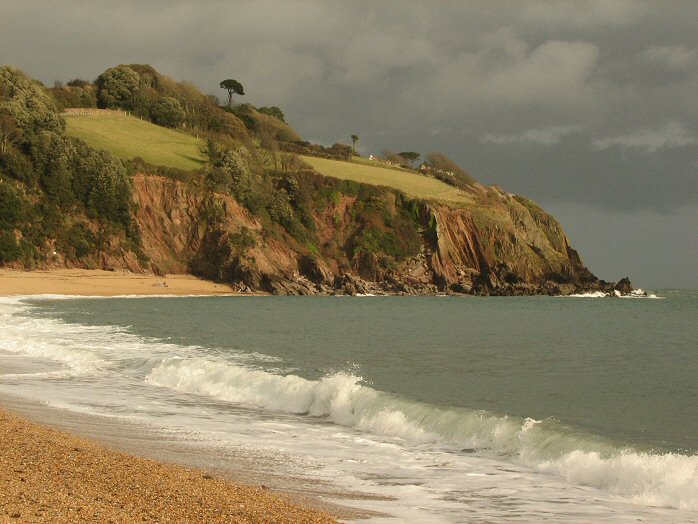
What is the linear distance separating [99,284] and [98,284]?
105 millimetres

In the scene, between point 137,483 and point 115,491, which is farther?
point 137,483

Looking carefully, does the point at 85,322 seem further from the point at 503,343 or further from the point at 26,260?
the point at 26,260

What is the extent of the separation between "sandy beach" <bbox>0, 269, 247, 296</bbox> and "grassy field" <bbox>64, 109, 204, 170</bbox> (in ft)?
49.0

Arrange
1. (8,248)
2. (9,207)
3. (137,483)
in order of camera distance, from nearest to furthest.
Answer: (137,483), (8,248), (9,207)

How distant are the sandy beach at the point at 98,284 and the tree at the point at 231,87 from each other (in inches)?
2674

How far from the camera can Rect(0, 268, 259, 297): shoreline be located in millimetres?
52906

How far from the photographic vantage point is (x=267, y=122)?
112 metres

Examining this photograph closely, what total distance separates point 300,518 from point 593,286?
8664cm

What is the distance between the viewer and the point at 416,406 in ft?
45.3

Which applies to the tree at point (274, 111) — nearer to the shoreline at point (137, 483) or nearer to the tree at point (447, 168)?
the tree at point (447, 168)

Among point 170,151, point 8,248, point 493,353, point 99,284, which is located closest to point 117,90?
point 170,151

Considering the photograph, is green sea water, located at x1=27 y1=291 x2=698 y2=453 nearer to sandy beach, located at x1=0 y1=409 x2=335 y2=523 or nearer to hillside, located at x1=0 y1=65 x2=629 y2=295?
sandy beach, located at x1=0 y1=409 x2=335 y2=523

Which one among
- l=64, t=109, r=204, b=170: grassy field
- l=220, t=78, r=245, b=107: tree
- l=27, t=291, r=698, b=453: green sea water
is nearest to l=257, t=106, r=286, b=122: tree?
l=220, t=78, r=245, b=107: tree

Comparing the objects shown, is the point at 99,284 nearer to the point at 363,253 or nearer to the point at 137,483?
the point at 363,253
